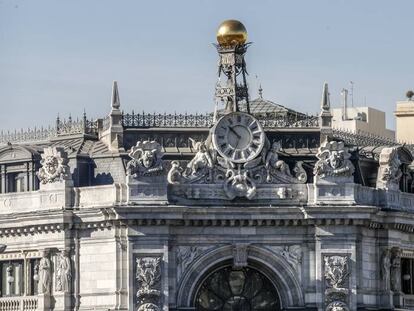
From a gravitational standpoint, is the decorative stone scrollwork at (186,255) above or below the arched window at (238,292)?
above

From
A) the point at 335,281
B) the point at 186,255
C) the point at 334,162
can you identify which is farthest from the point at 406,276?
the point at 186,255

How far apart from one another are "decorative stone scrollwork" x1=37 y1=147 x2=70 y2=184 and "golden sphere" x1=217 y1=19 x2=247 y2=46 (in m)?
10.4

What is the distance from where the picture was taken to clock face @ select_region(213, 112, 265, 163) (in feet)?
403

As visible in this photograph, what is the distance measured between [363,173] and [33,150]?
1663cm

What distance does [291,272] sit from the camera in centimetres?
12312

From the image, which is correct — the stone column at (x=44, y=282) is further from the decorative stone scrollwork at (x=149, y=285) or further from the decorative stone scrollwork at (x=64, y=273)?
the decorative stone scrollwork at (x=149, y=285)

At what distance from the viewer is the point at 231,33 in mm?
128125

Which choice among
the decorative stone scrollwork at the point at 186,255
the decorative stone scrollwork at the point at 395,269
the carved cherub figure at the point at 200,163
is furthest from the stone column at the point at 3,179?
the decorative stone scrollwork at the point at 395,269

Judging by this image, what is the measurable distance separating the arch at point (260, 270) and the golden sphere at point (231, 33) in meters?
11.6

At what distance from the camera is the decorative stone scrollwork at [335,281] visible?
403 feet

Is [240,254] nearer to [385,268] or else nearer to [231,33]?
[385,268]

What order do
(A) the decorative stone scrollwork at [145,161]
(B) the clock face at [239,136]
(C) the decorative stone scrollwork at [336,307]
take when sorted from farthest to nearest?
(B) the clock face at [239,136] → (C) the decorative stone scrollwork at [336,307] → (A) the decorative stone scrollwork at [145,161]

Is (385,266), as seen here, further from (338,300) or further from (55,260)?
(55,260)

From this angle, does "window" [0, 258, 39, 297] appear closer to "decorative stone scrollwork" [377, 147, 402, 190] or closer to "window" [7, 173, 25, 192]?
"window" [7, 173, 25, 192]
